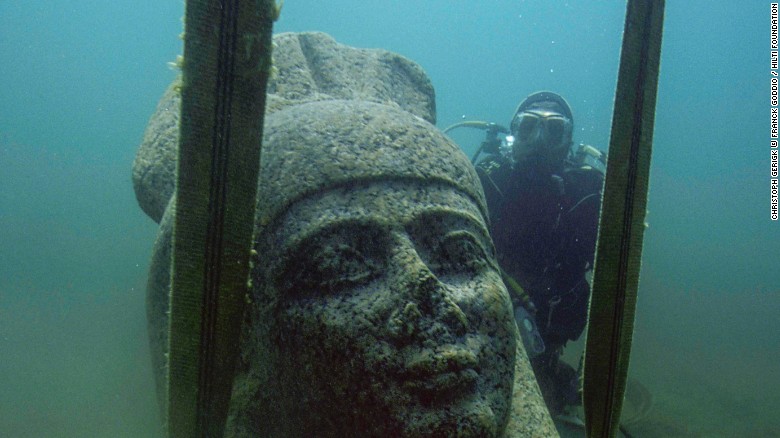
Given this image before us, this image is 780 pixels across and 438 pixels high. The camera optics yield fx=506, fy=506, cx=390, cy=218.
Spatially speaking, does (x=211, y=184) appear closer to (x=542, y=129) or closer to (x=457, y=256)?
(x=457, y=256)

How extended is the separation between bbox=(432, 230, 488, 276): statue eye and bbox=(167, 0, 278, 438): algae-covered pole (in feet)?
2.70

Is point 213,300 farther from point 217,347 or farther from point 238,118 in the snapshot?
point 238,118

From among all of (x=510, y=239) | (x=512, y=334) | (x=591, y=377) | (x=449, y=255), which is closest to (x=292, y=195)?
(x=449, y=255)

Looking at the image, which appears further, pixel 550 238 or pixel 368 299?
pixel 550 238

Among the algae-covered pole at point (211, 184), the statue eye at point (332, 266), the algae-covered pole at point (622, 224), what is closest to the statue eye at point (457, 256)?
the statue eye at point (332, 266)

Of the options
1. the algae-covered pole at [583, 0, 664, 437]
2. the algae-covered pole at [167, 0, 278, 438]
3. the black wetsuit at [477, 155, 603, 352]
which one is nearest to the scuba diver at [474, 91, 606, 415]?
the black wetsuit at [477, 155, 603, 352]

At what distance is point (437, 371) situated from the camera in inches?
68.9

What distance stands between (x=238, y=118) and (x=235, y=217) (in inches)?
11.4

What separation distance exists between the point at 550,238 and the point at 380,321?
12.1 ft

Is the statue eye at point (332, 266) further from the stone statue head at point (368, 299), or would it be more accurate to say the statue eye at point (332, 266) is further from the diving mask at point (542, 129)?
the diving mask at point (542, 129)

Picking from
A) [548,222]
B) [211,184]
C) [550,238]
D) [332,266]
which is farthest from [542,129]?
[211,184]

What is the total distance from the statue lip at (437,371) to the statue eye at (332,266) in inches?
13.8

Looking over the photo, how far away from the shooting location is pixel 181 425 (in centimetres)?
149

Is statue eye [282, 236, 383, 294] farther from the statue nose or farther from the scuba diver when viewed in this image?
the scuba diver
